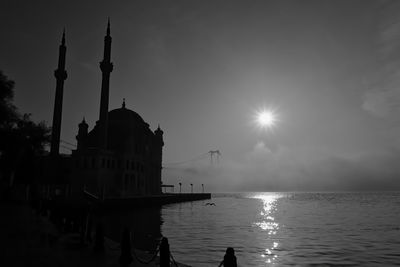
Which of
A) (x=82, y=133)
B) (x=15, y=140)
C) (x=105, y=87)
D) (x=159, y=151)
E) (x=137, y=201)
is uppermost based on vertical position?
(x=105, y=87)

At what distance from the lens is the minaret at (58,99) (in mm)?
72375

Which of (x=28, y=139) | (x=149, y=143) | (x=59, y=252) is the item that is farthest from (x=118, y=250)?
(x=149, y=143)

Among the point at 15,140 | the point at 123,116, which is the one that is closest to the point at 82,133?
the point at 123,116

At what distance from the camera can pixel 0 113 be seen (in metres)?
41.6

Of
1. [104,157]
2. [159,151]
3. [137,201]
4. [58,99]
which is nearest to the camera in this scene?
[137,201]

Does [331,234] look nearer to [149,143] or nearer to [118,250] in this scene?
[118,250]

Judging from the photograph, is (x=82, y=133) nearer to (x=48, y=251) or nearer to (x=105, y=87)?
(x=105, y=87)

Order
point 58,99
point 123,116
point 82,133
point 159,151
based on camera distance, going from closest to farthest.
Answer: point 58,99 < point 123,116 < point 82,133 < point 159,151

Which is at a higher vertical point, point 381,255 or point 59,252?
point 59,252

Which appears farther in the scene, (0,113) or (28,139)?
(28,139)

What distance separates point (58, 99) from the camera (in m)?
75.1

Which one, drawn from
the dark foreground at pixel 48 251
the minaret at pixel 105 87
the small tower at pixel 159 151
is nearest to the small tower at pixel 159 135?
the small tower at pixel 159 151

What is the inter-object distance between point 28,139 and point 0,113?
10.0m

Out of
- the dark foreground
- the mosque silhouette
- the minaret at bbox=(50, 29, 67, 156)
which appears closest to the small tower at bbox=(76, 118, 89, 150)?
the mosque silhouette
